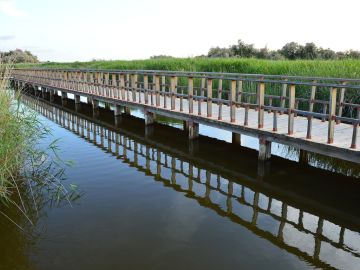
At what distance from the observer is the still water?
5.37m

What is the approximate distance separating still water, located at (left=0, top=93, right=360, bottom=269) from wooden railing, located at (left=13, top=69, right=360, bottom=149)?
1198mm

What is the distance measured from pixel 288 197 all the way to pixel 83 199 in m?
4.08

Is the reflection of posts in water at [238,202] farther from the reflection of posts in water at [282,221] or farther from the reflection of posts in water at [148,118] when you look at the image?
the reflection of posts in water at [148,118]

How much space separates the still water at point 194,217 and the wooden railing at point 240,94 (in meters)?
1.20

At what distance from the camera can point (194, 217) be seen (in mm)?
6723

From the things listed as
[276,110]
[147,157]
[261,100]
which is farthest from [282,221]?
[147,157]

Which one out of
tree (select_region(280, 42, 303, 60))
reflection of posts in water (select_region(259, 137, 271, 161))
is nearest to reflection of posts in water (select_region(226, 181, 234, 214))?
reflection of posts in water (select_region(259, 137, 271, 161))

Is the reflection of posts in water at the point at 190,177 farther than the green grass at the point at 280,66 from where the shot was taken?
No

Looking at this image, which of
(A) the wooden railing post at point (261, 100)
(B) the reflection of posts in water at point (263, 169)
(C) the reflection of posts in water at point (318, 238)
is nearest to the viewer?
(C) the reflection of posts in water at point (318, 238)

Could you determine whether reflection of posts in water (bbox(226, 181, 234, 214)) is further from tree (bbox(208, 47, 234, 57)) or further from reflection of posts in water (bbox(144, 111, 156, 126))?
tree (bbox(208, 47, 234, 57))

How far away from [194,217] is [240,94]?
650 cm

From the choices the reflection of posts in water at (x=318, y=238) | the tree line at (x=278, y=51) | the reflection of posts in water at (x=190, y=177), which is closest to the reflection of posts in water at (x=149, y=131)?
the reflection of posts in water at (x=190, y=177)

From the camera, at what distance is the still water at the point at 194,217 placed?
17.6 feet

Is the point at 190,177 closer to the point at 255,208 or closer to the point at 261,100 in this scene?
the point at 255,208
